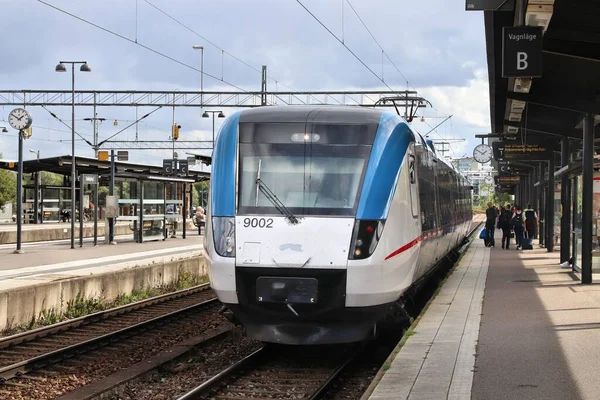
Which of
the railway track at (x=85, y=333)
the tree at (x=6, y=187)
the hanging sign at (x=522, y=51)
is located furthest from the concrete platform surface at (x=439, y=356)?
the tree at (x=6, y=187)

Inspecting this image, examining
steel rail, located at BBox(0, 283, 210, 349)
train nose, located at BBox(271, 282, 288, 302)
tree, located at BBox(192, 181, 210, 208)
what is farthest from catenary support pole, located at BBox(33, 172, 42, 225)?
train nose, located at BBox(271, 282, 288, 302)

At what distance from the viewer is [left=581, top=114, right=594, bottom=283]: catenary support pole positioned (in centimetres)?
1520

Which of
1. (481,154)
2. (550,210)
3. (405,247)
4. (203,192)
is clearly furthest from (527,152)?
(203,192)

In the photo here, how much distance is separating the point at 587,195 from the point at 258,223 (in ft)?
28.6

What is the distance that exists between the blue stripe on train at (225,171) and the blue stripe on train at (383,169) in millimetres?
1464

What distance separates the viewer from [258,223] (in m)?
8.91

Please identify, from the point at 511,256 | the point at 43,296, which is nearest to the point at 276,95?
the point at 511,256

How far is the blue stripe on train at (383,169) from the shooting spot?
889 cm

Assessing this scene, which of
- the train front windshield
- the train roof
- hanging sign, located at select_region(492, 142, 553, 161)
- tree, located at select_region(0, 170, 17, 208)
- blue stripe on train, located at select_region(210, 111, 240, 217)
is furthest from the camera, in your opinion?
tree, located at select_region(0, 170, 17, 208)

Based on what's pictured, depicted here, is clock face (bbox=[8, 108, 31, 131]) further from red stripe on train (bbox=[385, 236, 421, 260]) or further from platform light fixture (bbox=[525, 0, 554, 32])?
platform light fixture (bbox=[525, 0, 554, 32])

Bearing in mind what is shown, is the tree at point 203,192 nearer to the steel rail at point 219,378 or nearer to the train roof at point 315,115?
the train roof at point 315,115

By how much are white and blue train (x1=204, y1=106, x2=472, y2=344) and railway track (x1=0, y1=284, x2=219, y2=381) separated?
2.29 meters

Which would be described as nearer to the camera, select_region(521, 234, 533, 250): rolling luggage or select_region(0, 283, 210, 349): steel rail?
select_region(0, 283, 210, 349): steel rail

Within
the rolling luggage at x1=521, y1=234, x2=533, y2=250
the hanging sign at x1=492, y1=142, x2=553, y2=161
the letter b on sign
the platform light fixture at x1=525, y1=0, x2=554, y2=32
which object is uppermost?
the platform light fixture at x1=525, y1=0, x2=554, y2=32
